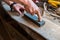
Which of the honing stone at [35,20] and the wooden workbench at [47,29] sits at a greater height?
the honing stone at [35,20]

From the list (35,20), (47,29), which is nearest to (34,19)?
(35,20)

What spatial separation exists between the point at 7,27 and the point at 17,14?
16 cm

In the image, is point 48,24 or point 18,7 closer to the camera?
point 48,24

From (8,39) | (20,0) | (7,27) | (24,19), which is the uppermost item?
(20,0)

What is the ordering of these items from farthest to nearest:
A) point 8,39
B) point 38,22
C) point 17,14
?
point 8,39
point 17,14
point 38,22

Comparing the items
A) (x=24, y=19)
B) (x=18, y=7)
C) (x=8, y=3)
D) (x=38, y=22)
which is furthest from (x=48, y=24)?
(x=8, y=3)

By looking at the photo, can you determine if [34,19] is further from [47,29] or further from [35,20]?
[47,29]

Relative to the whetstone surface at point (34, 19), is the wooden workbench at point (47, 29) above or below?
below

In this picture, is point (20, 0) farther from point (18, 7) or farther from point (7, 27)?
point (7, 27)

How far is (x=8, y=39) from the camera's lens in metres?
1.12

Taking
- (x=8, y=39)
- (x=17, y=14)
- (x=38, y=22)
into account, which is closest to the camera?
(x=38, y=22)

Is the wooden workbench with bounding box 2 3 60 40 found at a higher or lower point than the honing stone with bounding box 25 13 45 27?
lower

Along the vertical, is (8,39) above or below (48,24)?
below

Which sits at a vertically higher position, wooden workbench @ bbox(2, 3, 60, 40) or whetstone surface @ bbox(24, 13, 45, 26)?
whetstone surface @ bbox(24, 13, 45, 26)
